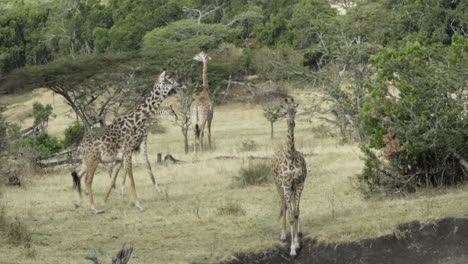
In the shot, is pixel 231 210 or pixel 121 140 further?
pixel 121 140

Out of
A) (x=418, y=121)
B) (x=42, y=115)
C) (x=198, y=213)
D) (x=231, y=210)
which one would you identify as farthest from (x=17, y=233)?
(x=42, y=115)

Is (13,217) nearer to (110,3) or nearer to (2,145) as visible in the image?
(2,145)

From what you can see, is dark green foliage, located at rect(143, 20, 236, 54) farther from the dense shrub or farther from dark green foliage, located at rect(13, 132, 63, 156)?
the dense shrub

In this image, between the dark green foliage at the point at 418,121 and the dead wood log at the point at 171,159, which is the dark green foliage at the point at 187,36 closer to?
the dead wood log at the point at 171,159

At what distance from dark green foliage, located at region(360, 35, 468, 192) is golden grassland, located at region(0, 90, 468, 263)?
518mm

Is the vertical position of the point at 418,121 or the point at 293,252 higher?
the point at 418,121

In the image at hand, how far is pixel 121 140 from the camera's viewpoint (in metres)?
15.6

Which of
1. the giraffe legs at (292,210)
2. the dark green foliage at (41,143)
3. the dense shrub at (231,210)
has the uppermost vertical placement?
the giraffe legs at (292,210)

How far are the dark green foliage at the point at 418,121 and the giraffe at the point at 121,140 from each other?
4240 millimetres

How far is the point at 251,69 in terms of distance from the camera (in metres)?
51.0

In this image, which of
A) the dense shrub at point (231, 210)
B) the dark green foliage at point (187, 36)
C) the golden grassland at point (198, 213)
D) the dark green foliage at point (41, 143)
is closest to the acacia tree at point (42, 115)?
the dark green foliage at point (41, 143)

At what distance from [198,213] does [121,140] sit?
8.09 ft

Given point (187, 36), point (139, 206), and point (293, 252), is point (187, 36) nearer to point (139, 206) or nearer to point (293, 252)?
point (139, 206)

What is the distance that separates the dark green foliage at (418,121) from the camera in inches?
530
